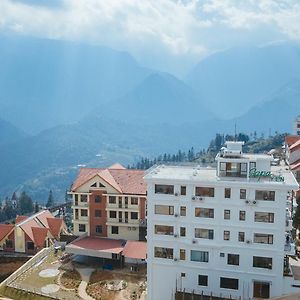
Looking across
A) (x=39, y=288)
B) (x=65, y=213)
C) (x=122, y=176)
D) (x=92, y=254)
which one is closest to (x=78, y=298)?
(x=39, y=288)

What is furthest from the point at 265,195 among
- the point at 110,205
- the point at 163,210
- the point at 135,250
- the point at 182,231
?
the point at 110,205

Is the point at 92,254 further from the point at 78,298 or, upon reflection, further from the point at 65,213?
the point at 65,213

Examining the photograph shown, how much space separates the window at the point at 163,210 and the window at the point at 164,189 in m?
1.21

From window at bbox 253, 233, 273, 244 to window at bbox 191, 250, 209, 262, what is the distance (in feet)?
14.1

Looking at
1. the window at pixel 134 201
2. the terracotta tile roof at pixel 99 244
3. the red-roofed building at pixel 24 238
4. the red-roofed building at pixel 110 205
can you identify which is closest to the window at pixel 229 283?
the terracotta tile roof at pixel 99 244

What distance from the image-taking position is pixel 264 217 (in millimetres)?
35719

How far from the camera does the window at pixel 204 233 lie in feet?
122

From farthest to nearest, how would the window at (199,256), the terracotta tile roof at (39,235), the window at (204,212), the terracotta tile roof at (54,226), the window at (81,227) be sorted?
the terracotta tile roof at (54,226), the terracotta tile roof at (39,235), the window at (81,227), the window at (199,256), the window at (204,212)

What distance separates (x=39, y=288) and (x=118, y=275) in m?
7.59

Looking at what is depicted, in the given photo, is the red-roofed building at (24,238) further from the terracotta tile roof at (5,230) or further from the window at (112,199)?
the window at (112,199)

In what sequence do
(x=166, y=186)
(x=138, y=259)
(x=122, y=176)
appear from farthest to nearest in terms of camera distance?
1. (x=122, y=176)
2. (x=138, y=259)
3. (x=166, y=186)

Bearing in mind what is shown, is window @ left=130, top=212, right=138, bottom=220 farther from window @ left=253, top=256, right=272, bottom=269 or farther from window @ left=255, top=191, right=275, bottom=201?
window @ left=255, top=191, right=275, bottom=201

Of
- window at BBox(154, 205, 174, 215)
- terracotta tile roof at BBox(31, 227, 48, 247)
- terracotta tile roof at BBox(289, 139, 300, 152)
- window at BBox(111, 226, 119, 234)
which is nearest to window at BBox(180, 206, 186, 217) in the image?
window at BBox(154, 205, 174, 215)

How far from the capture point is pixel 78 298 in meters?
39.4
